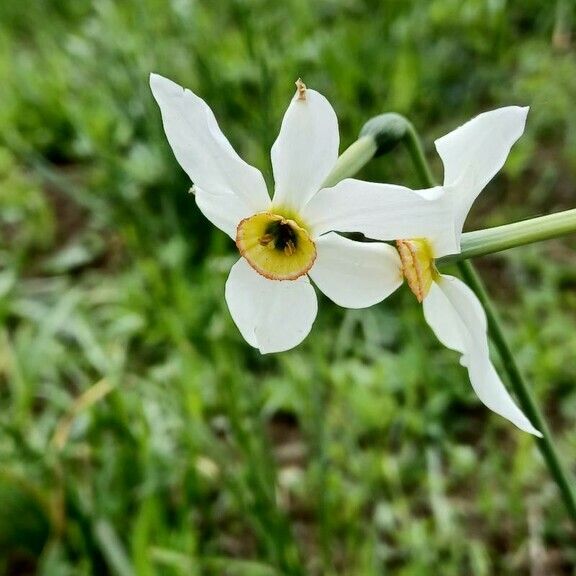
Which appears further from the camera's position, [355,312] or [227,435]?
[355,312]

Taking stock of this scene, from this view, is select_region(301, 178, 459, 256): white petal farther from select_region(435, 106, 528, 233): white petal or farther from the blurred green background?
the blurred green background

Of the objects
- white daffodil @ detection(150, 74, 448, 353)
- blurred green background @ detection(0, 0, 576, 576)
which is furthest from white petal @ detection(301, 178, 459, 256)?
blurred green background @ detection(0, 0, 576, 576)

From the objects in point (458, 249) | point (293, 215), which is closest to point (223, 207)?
point (293, 215)

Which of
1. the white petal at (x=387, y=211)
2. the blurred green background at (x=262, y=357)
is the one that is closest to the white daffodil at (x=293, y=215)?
the white petal at (x=387, y=211)

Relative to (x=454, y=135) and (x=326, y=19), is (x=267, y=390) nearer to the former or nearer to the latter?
(x=454, y=135)

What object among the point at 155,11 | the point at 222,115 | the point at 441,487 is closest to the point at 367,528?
the point at 441,487

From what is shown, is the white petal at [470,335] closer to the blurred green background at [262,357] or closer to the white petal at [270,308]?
the white petal at [270,308]
